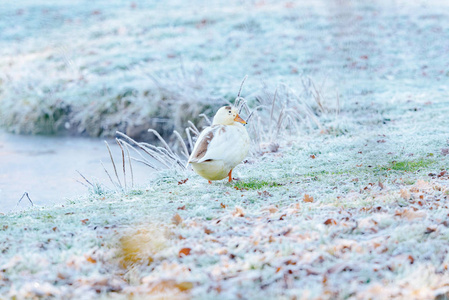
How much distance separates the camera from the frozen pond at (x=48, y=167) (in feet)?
21.4

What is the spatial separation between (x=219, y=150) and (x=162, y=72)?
23.4 feet

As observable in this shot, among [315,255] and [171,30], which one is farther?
[171,30]

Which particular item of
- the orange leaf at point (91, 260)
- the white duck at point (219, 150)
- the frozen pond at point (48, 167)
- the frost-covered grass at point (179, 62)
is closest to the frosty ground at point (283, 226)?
the orange leaf at point (91, 260)

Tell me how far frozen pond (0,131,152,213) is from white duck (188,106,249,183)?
199cm

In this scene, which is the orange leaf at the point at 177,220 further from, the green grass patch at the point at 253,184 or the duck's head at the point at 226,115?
the duck's head at the point at 226,115

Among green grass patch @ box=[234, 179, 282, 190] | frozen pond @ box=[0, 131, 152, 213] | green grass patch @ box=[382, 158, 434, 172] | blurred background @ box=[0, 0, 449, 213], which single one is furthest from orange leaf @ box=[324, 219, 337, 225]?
frozen pond @ box=[0, 131, 152, 213]

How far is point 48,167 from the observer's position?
26.6 feet

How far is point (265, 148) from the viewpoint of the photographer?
20.4 feet

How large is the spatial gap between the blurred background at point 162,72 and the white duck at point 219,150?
1624 millimetres

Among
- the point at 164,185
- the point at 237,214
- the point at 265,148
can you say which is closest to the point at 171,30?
the point at 265,148

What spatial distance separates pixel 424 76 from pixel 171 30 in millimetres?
6901

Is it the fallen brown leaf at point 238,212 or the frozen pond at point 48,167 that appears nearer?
the fallen brown leaf at point 238,212

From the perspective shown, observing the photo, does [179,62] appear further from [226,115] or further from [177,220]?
[177,220]

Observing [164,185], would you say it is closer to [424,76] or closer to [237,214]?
[237,214]
